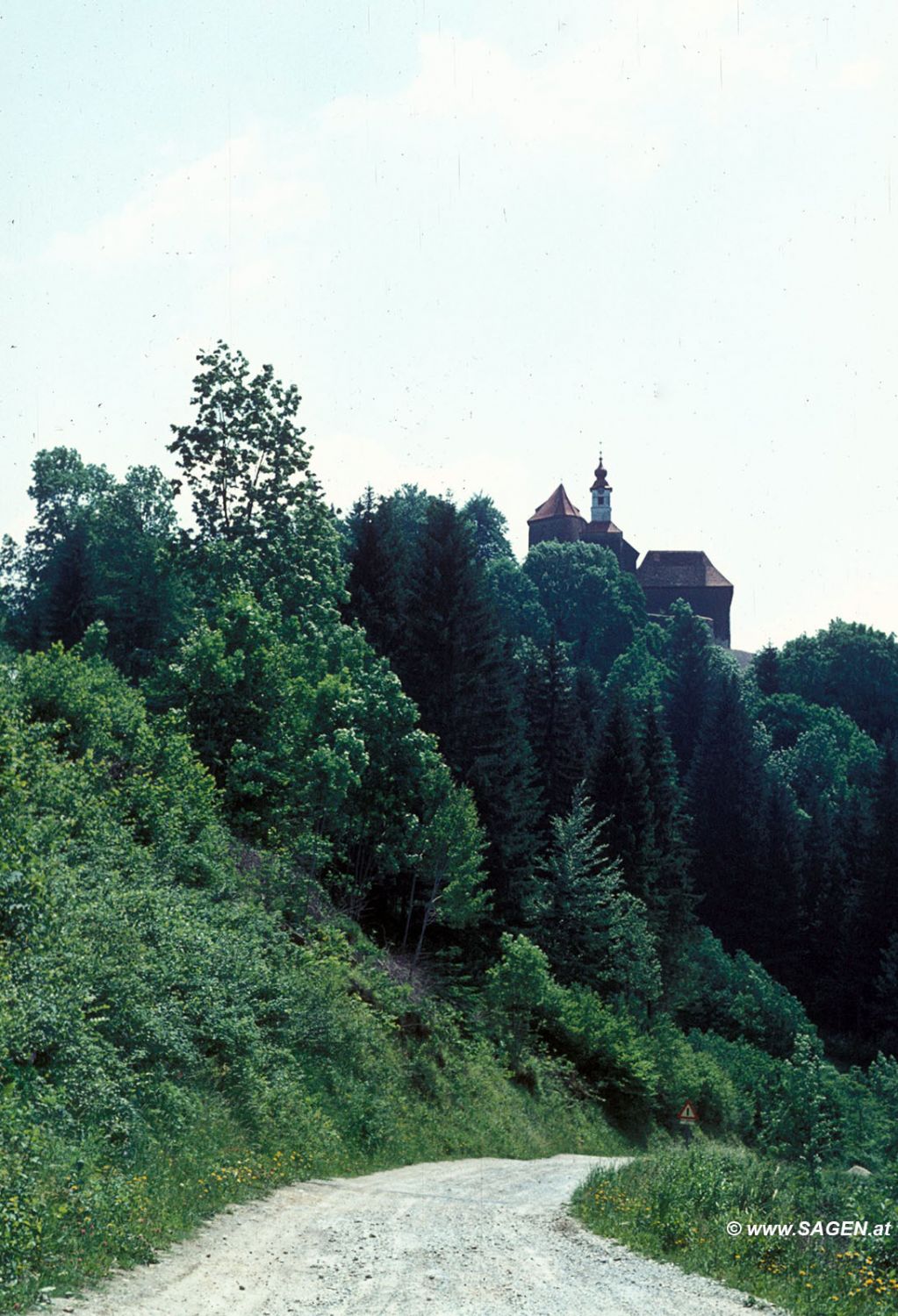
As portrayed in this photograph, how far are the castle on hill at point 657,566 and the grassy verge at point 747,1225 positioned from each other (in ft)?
417

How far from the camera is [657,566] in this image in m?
149

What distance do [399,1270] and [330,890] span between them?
27.6 m

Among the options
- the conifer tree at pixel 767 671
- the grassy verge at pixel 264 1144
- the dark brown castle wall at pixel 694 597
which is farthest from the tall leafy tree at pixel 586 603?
the grassy verge at pixel 264 1144

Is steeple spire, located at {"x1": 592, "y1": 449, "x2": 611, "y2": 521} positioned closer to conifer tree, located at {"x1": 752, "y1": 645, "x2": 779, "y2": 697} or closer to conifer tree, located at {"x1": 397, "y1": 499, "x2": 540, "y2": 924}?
conifer tree, located at {"x1": 752, "y1": 645, "x2": 779, "y2": 697}

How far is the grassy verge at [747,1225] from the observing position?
40.6 feet

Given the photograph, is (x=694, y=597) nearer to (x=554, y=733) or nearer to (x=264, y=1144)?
(x=554, y=733)

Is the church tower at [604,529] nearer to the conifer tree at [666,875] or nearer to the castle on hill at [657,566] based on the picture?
the castle on hill at [657,566]

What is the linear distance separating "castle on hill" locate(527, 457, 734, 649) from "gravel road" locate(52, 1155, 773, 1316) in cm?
12891

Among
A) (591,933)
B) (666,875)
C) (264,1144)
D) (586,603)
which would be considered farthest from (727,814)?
(264,1144)

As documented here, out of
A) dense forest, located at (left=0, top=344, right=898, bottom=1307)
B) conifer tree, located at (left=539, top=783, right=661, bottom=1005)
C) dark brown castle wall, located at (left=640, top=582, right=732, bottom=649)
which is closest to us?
dense forest, located at (left=0, top=344, right=898, bottom=1307)

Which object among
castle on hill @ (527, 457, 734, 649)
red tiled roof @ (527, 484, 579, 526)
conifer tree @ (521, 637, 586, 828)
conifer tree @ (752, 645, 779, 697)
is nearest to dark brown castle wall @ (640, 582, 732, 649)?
castle on hill @ (527, 457, 734, 649)

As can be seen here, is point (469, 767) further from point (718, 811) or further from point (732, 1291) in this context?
point (718, 811)

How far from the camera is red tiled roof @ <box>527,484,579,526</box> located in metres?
146

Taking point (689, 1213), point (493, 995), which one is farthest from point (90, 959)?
point (493, 995)
